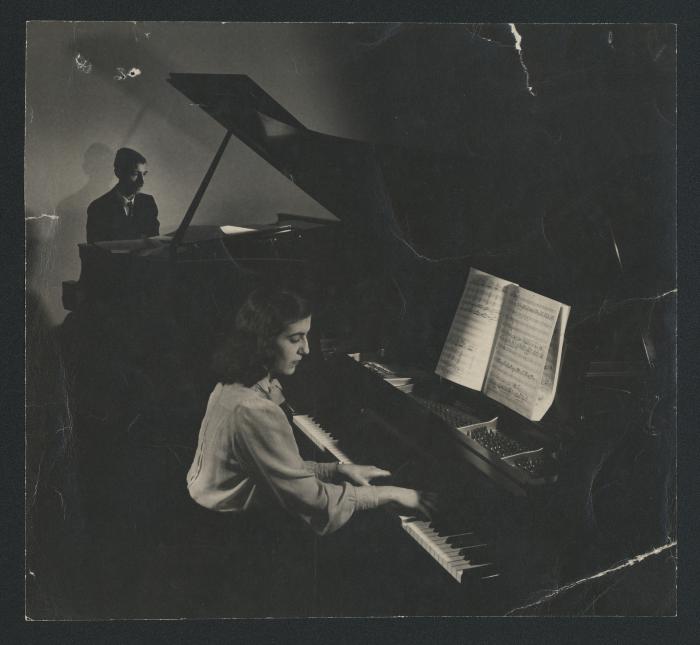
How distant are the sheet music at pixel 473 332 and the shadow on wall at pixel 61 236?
4.01 ft

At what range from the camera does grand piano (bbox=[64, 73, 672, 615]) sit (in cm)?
223

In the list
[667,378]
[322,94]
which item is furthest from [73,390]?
[667,378]

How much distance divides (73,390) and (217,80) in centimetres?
113

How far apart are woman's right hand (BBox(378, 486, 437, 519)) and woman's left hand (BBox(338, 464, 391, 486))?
5 cm

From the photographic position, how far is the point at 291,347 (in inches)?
89.7

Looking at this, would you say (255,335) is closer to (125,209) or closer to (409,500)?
(125,209)

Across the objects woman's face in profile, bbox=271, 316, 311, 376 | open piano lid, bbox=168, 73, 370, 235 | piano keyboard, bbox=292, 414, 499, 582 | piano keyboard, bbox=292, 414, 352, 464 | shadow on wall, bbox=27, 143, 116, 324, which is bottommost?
piano keyboard, bbox=292, 414, 499, 582

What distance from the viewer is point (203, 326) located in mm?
2285

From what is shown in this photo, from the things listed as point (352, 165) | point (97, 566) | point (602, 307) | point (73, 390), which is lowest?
point (97, 566)

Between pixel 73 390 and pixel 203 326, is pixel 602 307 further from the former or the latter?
pixel 73 390

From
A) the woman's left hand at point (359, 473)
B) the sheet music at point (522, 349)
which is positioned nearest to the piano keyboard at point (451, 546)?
the woman's left hand at point (359, 473)

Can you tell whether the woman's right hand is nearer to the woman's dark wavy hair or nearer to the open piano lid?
the woman's dark wavy hair

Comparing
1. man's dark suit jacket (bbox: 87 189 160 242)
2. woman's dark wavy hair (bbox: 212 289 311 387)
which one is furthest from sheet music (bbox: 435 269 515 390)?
man's dark suit jacket (bbox: 87 189 160 242)

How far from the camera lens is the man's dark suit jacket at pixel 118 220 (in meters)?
2.28
